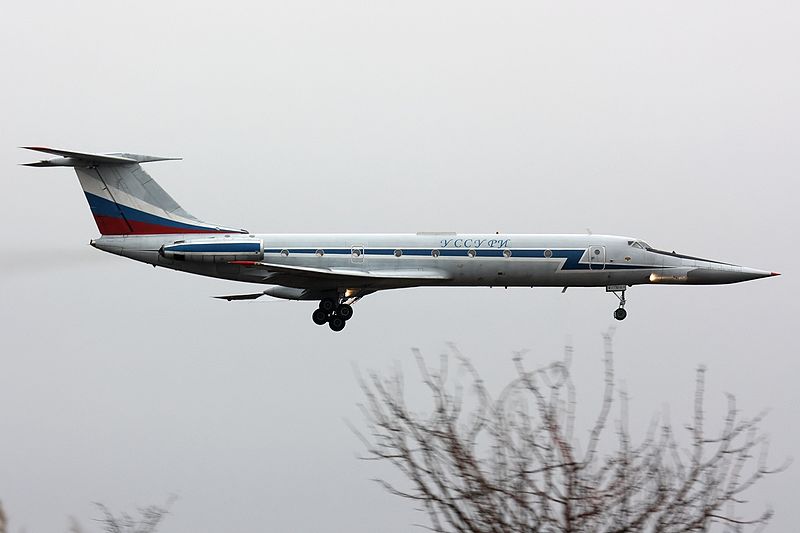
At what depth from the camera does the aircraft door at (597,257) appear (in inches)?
1555

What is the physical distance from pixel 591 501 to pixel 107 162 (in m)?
29.6

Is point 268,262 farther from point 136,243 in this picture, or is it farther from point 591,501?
point 591,501

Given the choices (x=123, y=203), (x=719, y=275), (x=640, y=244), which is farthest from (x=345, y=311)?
(x=719, y=275)

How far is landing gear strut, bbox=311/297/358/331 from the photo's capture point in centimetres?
3969

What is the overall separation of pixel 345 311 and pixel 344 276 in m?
1.95

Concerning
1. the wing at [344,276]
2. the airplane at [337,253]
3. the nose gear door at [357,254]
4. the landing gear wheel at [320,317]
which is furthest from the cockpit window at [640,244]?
the landing gear wheel at [320,317]

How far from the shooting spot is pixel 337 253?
38938 mm

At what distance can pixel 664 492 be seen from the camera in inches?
508

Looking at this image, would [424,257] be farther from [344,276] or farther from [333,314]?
[333,314]

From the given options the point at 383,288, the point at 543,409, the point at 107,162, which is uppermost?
the point at 107,162

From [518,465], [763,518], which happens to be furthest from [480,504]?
[763,518]

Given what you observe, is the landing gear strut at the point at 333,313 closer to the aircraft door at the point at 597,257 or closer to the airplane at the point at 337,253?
the airplane at the point at 337,253

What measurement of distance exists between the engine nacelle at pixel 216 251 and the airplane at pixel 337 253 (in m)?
0.03

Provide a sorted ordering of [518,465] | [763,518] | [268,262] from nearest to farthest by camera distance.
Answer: [763,518], [518,465], [268,262]
